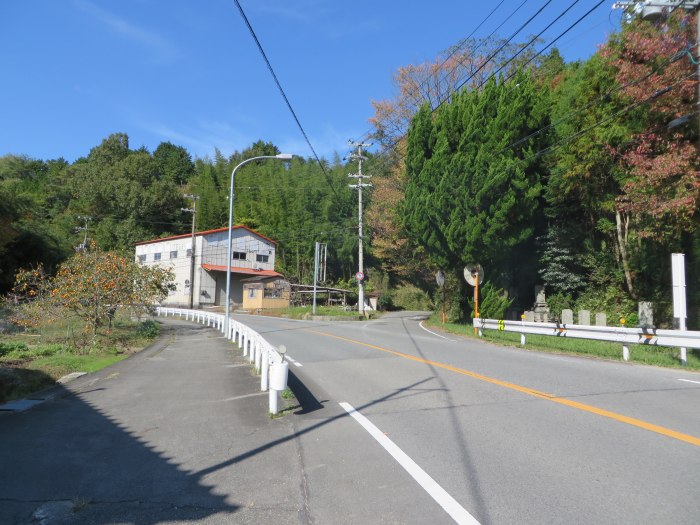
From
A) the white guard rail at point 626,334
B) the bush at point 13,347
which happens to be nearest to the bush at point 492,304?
the white guard rail at point 626,334

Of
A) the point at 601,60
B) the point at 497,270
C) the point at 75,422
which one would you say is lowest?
the point at 75,422

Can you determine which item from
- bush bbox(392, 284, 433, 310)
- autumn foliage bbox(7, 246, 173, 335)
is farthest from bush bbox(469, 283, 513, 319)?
bush bbox(392, 284, 433, 310)

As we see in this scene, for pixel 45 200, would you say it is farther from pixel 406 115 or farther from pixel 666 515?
pixel 666 515

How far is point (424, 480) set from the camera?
4867 mm

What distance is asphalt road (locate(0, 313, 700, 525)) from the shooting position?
4.29 metres

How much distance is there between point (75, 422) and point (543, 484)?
6257 millimetres

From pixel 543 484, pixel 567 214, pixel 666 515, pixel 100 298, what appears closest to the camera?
pixel 666 515

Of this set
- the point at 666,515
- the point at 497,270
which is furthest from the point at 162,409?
the point at 497,270

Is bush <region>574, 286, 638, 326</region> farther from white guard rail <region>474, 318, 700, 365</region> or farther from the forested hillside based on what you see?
white guard rail <region>474, 318, 700, 365</region>

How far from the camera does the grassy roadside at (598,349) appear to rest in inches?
524

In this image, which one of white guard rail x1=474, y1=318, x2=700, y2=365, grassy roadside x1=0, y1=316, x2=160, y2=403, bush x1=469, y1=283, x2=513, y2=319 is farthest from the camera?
bush x1=469, y1=283, x2=513, y2=319

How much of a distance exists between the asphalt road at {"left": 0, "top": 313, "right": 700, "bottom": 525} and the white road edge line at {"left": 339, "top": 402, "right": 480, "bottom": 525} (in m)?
0.02

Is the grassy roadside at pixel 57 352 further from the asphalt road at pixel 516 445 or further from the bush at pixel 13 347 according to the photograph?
the asphalt road at pixel 516 445

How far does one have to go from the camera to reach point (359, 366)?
41.7 ft
